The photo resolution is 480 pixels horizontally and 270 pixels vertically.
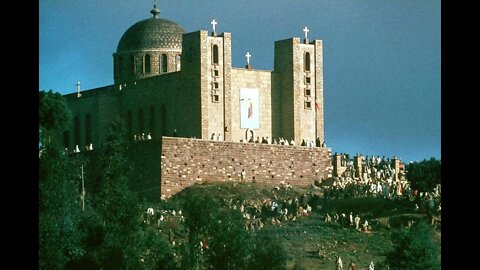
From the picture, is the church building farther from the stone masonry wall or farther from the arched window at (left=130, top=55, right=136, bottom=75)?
the arched window at (left=130, top=55, right=136, bottom=75)

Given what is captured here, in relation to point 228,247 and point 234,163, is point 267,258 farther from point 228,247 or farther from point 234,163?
point 234,163

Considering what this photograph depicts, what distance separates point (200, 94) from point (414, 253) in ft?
104

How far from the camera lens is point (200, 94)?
76688 millimetres

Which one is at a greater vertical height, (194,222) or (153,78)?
(153,78)

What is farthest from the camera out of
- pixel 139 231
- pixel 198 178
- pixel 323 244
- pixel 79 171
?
pixel 198 178

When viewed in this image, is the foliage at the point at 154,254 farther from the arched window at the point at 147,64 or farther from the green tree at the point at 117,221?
the arched window at the point at 147,64

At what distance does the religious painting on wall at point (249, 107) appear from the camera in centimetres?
7844

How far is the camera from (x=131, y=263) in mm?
40812

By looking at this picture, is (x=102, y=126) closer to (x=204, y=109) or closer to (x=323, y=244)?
(x=204, y=109)

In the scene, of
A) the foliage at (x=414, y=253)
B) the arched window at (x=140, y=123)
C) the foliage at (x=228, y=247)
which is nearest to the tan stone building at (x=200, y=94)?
the arched window at (x=140, y=123)

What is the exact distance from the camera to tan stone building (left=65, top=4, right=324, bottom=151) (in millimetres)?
77125

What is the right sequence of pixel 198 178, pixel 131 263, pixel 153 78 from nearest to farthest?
1. pixel 131 263
2. pixel 198 178
3. pixel 153 78
